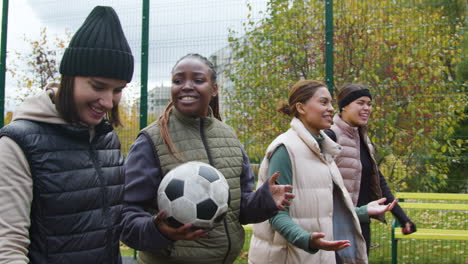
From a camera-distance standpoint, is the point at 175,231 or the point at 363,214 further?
the point at 363,214

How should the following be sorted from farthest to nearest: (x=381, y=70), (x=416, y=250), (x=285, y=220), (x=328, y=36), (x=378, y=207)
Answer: (x=416, y=250) → (x=381, y=70) → (x=328, y=36) → (x=378, y=207) → (x=285, y=220)

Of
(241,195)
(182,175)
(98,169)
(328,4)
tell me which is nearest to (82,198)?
(98,169)

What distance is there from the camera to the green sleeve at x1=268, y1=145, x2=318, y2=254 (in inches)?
89.1

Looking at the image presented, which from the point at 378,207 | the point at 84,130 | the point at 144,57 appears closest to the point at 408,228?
the point at 378,207

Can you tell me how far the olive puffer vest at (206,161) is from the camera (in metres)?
2.00

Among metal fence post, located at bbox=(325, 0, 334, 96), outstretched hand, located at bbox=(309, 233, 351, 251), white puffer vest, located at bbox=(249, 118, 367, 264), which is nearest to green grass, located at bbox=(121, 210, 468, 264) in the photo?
metal fence post, located at bbox=(325, 0, 334, 96)

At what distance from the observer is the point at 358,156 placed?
3.35 m

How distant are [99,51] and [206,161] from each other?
695 mm

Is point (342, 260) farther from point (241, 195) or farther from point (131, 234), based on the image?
point (131, 234)

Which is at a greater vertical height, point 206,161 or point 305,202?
point 206,161

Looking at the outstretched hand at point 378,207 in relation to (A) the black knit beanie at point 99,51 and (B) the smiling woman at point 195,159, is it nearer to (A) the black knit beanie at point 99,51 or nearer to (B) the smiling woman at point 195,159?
(B) the smiling woman at point 195,159

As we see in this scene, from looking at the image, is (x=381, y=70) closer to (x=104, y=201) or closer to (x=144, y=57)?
(x=144, y=57)

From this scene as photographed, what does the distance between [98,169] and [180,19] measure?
3.60 metres

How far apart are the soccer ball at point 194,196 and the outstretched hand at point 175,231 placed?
2 cm
